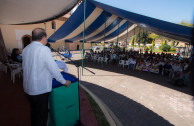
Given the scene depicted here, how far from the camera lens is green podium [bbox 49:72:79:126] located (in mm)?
1600

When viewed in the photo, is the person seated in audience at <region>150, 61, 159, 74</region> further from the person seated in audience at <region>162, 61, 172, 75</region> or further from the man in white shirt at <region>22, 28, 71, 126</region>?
the man in white shirt at <region>22, 28, 71, 126</region>

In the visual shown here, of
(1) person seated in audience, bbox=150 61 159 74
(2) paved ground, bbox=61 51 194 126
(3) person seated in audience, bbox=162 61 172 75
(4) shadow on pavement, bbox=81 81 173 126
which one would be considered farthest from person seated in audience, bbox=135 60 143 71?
(4) shadow on pavement, bbox=81 81 173 126

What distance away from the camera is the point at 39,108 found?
146cm

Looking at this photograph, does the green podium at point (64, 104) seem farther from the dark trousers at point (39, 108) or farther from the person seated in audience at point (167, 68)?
the person seated in audience at point (167, 68)

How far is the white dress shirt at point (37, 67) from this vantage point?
1.30 meters

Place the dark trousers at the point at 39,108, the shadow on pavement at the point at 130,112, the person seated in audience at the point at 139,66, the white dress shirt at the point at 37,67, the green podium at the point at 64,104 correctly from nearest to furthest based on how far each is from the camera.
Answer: the white dress shirt at the point at 37,67, the dark trousers at the point at 39,108, the green podium at the point at 64,104, the shadow on pavement at the point at 130,112, the person seated in audience at the point at 139,66

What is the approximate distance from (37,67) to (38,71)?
5cm

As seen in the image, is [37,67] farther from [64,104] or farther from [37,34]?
[64,104]

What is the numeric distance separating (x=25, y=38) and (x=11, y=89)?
18.3 metres

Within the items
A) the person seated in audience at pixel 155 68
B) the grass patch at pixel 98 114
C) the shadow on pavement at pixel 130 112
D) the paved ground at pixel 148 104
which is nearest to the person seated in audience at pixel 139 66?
the person seated in audience at pixel 155 68

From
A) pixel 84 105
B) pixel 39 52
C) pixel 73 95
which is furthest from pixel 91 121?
pixel 39 52

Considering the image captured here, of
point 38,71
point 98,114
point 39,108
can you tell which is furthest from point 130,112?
point 38,71

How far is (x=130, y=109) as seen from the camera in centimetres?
293

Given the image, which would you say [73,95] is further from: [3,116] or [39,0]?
[39,0]
